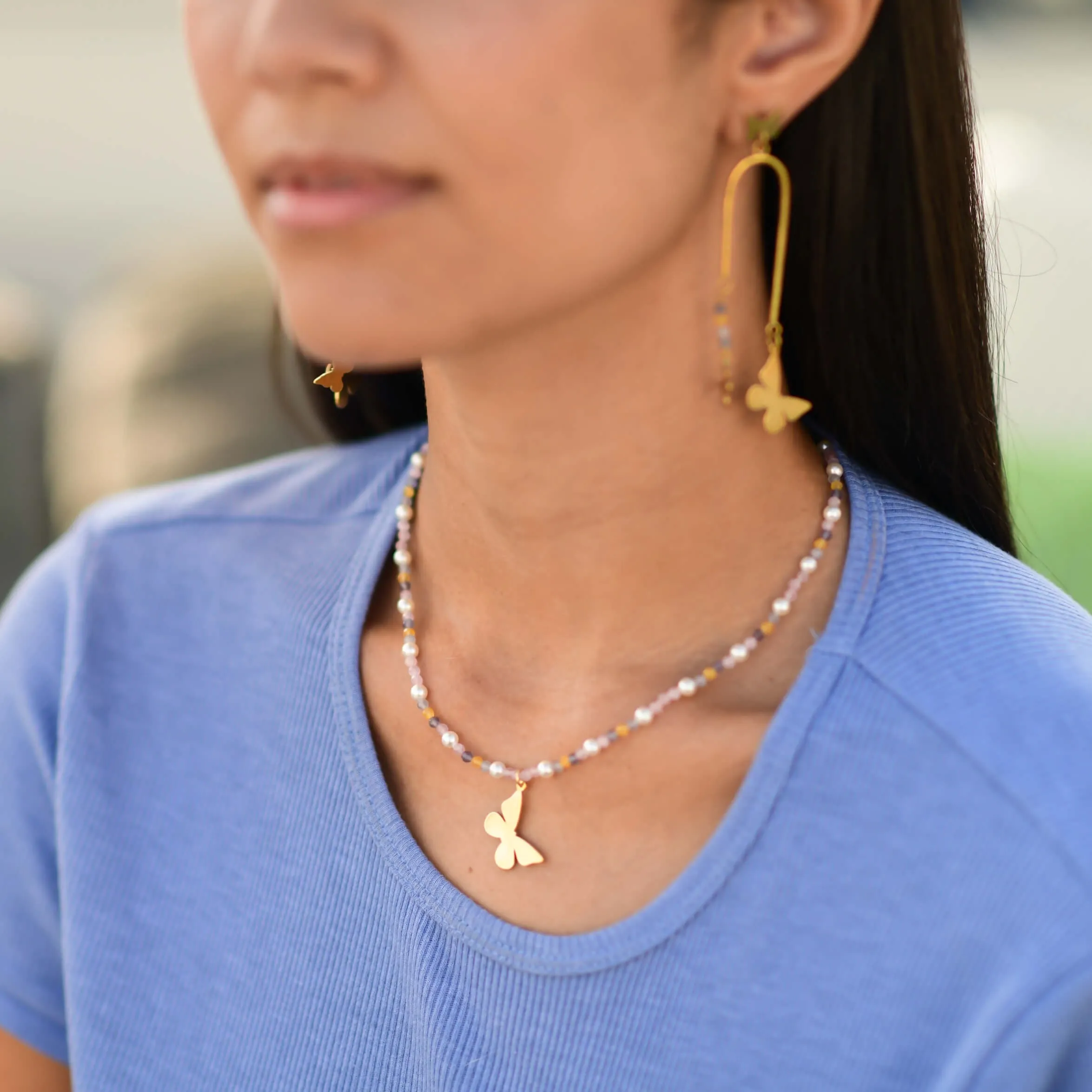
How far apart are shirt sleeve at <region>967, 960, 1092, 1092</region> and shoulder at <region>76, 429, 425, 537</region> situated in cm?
66

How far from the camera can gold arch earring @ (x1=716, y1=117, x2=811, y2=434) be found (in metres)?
→ 0.96

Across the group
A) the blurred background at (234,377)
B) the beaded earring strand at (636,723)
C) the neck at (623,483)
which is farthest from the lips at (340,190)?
the blurred background at (234,377)

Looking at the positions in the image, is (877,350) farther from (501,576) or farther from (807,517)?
(501,576)

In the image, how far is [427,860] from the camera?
103 centimetres

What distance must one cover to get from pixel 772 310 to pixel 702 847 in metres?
0.37

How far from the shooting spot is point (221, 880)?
1.15 meters

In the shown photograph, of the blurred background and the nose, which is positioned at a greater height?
the nose

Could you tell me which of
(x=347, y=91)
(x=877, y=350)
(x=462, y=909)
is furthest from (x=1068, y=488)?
(x=347, y=91)

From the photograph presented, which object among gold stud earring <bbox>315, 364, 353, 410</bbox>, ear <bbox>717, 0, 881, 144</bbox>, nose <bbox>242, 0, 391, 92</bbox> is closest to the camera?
nose <bbox>242, 0, 391, 92</bbox>

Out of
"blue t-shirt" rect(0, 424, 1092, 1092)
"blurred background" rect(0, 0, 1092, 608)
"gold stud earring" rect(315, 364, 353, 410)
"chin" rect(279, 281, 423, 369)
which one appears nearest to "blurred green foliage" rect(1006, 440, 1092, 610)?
"blurred background" rect(0, 0, 1092, 608)

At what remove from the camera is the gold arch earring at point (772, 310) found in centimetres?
96

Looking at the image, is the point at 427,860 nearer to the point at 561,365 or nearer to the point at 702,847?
the point at 702,847

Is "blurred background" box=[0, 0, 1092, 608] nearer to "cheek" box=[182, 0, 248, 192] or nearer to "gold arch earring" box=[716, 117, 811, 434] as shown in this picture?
"gold arch earring" box=[716, 117, 811, 434]

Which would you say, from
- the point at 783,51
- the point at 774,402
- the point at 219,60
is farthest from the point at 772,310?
the point at 219,60
